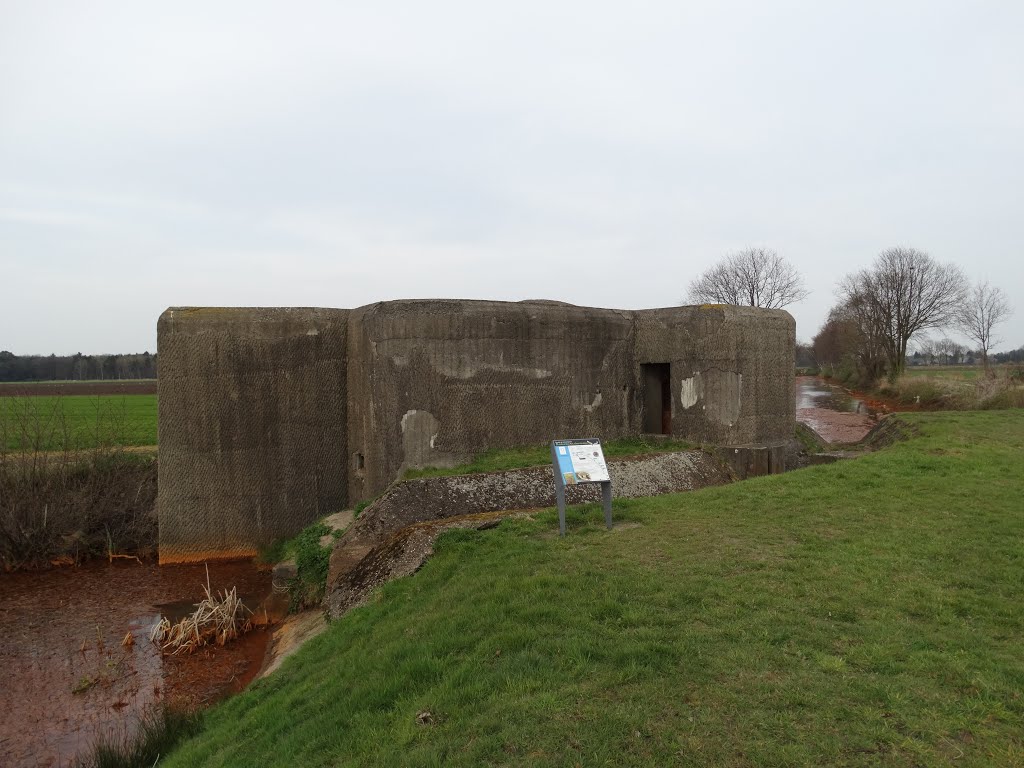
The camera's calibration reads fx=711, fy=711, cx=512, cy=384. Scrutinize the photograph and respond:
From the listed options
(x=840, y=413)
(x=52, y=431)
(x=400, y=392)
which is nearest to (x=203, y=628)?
(x=400, y=392)

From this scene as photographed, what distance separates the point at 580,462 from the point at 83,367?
78.2 meters

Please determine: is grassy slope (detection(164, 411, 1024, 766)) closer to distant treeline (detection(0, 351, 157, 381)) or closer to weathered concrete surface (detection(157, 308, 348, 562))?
weathered concrete surface (detection(157, 308, 348, 562))

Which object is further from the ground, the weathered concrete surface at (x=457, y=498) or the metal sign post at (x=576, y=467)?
the metal sign post at (x=576, y=467)

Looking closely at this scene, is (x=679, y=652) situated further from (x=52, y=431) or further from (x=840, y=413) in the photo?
(x=840, y=413)

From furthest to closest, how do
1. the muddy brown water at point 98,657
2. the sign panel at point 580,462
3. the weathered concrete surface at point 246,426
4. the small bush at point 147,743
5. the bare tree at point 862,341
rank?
the bare tree at point 862,341 < the weathered concrete surface at point 246,426 < the muddy brown water at point 98,657 < the sign panel at point 580,462 < the small bush at point 147,743

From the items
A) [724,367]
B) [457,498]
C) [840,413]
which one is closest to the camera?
[457,498]

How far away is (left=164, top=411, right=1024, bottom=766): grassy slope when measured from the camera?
3154 mm

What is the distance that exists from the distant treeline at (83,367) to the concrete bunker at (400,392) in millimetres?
63044

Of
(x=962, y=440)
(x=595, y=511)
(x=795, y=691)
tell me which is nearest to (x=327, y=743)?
(x=795, y=691)

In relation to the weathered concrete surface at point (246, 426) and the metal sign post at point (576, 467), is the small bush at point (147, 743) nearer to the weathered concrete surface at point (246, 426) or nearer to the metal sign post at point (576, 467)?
the metal sign post at point (576, 467)

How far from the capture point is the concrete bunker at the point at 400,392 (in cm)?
955

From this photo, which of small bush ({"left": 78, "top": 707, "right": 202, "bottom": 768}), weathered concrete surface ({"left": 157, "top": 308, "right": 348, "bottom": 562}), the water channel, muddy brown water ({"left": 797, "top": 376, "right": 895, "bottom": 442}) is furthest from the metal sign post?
muddy brown water ({"left": 797, "top": 376, "right": 895, "bottom": 442})

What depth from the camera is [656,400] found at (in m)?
11.5

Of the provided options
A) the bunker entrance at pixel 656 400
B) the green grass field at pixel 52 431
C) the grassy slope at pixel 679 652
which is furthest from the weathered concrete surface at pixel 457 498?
the green grass field at pixel 52 431
